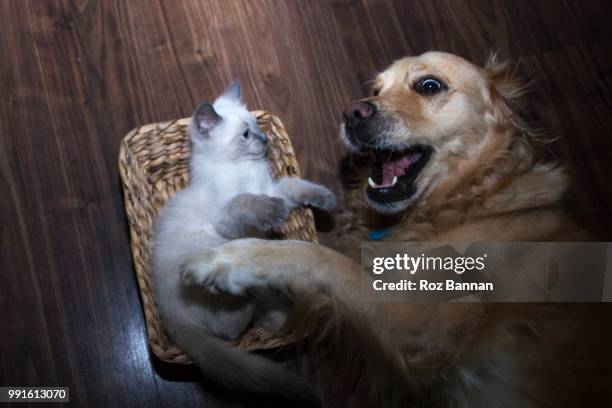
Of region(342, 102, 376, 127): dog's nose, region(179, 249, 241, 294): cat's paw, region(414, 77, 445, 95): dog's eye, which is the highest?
region(414, 77, 445, 95): dog's eye

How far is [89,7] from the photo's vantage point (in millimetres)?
2125

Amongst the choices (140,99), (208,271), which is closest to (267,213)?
(208,271)

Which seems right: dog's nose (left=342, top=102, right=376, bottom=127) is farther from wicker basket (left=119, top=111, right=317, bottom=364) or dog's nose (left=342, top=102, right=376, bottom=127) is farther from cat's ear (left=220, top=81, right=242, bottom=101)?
cat's ear (left=220, top=81, right=242, bottom=101)

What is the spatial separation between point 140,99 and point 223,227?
2.54 feet

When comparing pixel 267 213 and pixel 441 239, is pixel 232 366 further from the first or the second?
pixel 441 239

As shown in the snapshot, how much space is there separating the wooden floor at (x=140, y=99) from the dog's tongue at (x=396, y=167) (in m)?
0.40

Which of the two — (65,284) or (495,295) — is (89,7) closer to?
(65,284)

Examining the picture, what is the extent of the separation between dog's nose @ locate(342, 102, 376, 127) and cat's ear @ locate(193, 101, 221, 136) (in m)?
0.42

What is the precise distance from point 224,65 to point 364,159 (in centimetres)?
70

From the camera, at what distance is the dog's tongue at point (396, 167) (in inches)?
64.0

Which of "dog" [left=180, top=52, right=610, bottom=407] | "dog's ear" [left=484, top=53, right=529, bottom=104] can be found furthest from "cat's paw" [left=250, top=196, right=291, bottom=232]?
"dog's ear" [left=484, top=53, right=529, bottom=104]

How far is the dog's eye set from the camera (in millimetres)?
1579

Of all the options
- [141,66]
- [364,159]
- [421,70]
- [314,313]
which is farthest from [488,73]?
[141,66]

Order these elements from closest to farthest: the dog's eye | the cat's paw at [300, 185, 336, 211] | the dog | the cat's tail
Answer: the dog < the cat's tail < the dog's eye < the cat's paw at [300, 185, 336, 211]
